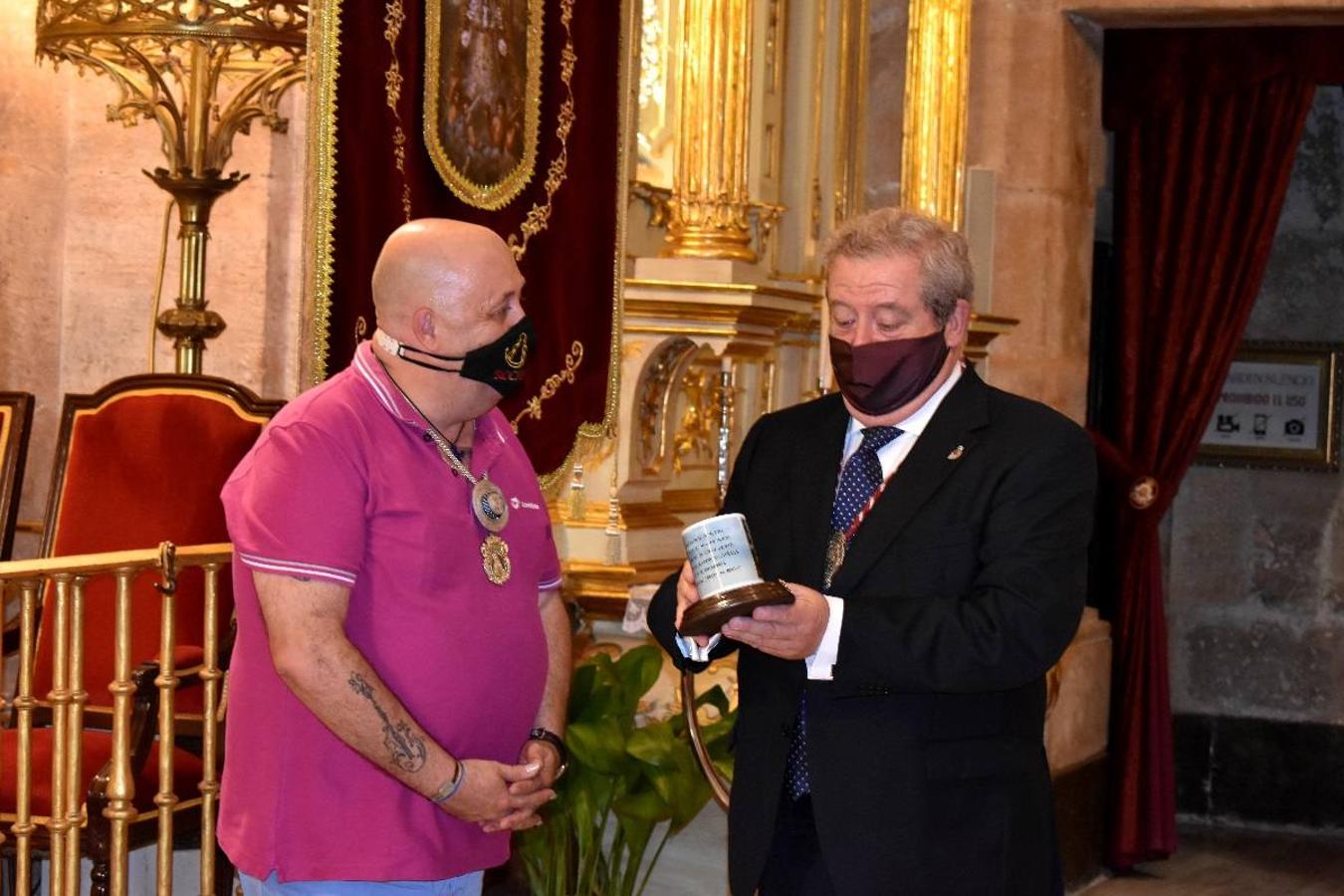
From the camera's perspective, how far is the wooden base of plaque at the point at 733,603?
2.31 m

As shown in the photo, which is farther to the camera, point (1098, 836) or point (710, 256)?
point (1098, 836)

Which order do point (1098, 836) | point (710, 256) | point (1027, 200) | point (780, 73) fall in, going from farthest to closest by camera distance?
point (1098, 836) < point (1027, 200) < point (780, 73) < point (710, 256)

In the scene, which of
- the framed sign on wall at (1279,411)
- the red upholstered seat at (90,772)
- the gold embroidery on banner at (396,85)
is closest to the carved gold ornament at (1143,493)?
the framed sign on wall at (1279,411)

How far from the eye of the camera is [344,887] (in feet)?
7.99

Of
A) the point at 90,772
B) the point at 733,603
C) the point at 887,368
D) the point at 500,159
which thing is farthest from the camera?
the point at 500,159

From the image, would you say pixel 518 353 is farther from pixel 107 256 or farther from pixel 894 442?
pixel 107 256

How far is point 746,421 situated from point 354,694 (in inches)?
119

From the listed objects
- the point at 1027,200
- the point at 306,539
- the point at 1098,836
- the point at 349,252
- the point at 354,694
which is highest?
the point at 1027,200

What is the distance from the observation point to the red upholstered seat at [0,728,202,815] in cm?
348

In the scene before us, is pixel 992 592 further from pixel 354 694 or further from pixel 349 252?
pixel 349 252

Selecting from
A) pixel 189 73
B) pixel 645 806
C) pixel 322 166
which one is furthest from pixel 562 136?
pixel 645 806

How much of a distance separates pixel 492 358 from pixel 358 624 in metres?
0.38

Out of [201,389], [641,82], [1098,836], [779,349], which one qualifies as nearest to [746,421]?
[779,349]

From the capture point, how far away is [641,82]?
4.88 metres
